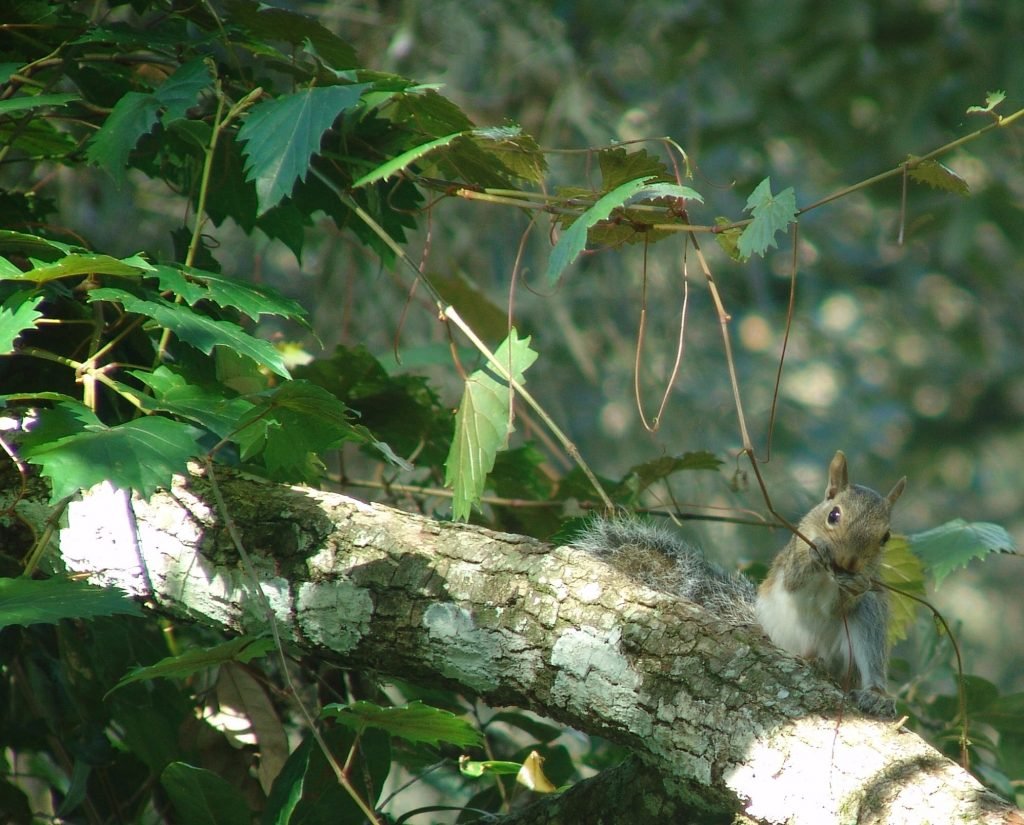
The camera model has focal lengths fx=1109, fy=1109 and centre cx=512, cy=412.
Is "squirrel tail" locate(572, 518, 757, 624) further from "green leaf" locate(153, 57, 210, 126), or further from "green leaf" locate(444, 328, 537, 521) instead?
"green leaf" locate(153, 57, 210, 126)

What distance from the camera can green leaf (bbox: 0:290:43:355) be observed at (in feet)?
4.00

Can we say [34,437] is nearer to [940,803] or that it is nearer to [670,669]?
[670,669]

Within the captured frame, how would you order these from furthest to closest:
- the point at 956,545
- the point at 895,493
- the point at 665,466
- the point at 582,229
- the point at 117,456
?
the point at 895,493 → the point at 665,466 → the point at 956,545 → the point at 582,229 → the point at 117,456

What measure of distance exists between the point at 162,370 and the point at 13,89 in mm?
582

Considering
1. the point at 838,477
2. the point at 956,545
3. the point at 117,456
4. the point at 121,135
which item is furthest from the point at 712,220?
the point at 117,456

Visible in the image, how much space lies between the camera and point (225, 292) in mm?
1459

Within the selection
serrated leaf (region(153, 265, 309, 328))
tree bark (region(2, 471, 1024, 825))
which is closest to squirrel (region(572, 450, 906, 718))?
tree bark (region(2, 471, 1024, 825))

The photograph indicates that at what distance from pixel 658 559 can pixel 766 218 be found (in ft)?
2.14

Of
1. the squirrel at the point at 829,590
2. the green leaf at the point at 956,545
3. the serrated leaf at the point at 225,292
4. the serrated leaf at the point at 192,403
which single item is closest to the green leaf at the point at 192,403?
the serrated leaf at the point at 192,403

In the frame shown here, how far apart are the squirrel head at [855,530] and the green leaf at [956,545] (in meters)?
0.12

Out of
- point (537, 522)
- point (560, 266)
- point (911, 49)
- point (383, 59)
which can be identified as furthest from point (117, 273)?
point (911, 49)

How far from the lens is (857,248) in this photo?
22.3 feet

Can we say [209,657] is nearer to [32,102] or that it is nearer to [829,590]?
[32,102]

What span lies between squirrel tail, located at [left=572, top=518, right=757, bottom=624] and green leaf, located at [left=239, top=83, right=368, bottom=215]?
715 millimetres
